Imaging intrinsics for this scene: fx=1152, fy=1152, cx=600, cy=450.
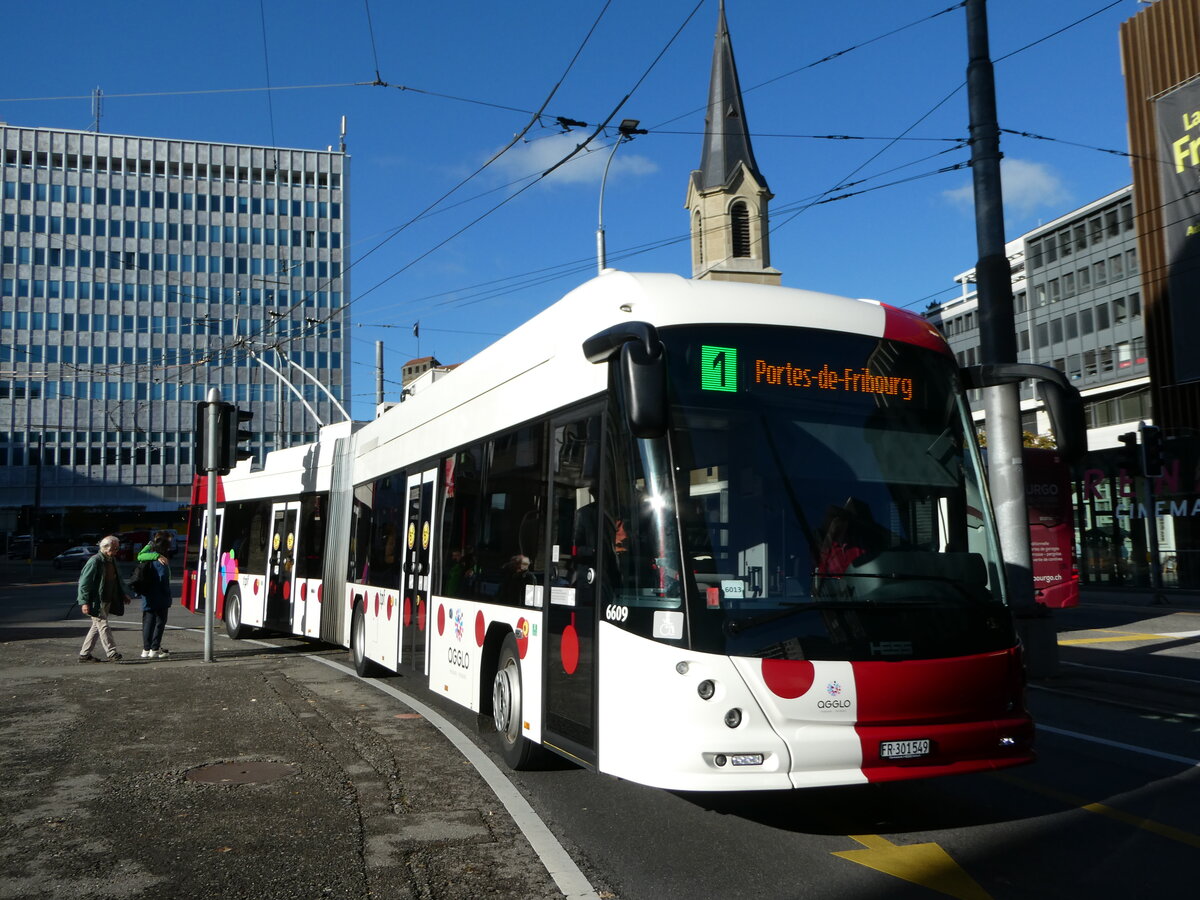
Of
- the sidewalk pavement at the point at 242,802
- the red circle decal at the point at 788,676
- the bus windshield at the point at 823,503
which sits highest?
the bus windshield at the point at 823,503

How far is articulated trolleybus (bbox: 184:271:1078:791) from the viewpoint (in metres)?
5.68

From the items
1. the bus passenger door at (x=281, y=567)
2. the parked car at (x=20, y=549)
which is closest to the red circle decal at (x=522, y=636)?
the bus passenger door at (x=281, y=567)

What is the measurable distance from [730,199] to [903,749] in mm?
58280

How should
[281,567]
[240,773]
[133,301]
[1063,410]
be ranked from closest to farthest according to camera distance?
1. [1063,410]
2. [240,773]
3. [281,567]
4. [133,301]

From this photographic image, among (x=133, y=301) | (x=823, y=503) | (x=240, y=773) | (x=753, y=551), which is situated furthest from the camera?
(x=133, y=301)

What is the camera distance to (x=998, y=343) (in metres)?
13.2

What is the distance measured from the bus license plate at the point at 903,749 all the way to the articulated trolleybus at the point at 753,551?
0.04ft

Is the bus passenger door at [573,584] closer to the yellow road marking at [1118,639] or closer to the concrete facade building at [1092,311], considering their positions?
the yellow road marking at [1118,639]

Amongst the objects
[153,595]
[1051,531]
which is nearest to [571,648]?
[153,595]

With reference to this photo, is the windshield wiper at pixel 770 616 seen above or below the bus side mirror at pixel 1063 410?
below

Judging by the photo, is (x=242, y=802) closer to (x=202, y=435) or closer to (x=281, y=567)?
(x=202, y=435)

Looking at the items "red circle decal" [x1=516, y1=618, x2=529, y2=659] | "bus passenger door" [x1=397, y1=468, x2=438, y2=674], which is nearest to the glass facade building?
"bus passenger door" [x1=397, y1=468, x2=438, y2=674]

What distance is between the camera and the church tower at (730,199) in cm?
6156

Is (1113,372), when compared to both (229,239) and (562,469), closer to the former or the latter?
(562,469)
